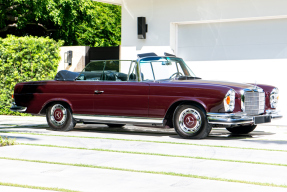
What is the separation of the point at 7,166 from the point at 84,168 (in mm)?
1093

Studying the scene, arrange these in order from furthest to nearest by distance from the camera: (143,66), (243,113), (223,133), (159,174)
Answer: (223,133)
(143,66)
(243,113)
(159,174)

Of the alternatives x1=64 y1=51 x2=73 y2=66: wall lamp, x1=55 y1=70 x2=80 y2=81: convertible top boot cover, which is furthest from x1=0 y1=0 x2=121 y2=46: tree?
x1=55 y1=70 x2=80 y2=81: convertible top boot cover

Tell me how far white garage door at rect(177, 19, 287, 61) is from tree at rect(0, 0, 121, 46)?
37.8ft

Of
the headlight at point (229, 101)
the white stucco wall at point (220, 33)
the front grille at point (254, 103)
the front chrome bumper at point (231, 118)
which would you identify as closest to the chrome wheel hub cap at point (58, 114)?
the front chrome bumper at point (231, 118)

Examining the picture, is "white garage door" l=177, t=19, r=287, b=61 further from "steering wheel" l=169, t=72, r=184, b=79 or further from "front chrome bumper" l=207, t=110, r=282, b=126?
"front chrome bumper" l=207, t=110, r=282, b=126

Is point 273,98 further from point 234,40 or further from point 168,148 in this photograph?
point 234,40

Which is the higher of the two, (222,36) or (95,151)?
(222,36)

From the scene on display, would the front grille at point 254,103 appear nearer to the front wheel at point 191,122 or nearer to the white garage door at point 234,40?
the front wheel at point 191,122

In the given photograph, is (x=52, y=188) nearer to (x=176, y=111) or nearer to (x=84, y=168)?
(x=84, y=168)

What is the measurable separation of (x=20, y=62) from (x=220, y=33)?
21.4ft

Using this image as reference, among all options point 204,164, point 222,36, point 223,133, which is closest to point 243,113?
point 223,133

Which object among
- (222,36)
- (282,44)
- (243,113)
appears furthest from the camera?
(222,36)

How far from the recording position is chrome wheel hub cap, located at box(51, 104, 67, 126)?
41.0 feet

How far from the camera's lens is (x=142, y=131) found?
12.9 metres
